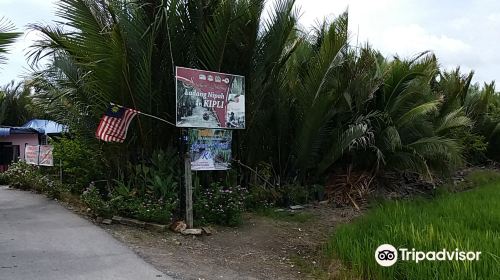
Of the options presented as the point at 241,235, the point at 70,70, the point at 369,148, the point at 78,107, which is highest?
the point at 70,70

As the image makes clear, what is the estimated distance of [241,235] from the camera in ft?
29.8

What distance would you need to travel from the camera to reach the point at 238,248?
26.9 ft

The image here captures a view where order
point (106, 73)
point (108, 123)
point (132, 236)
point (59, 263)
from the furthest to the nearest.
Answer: point (106, 73) → point (108, 123) → point (132, 236) → point (59, 263)

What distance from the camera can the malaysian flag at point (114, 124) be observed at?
885 centimetres

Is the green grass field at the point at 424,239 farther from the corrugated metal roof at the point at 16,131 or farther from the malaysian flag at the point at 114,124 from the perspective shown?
the corrugated metal roof at the point at 16,131

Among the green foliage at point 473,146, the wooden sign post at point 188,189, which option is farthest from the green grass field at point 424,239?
the green foliage at point 473,146

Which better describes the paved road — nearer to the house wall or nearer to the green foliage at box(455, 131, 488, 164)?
the green foliage at box(455, 131, 488, 164)

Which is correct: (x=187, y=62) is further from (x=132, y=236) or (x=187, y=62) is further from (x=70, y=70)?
(x=132, y=236)

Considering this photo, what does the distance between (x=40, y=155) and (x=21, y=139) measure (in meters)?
9.93

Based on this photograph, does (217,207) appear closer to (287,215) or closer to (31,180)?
(287,215)

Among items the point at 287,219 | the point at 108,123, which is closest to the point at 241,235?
the point at 287,219

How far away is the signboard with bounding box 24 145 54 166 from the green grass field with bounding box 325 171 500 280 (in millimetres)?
9141

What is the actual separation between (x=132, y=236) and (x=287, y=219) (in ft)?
11.7

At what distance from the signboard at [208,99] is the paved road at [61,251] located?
2.36 meters
